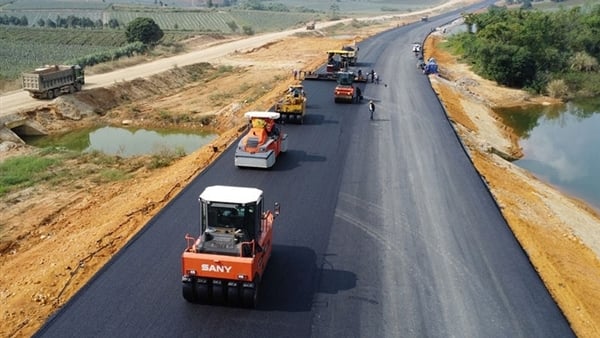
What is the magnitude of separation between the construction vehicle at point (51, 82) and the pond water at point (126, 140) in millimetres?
5329

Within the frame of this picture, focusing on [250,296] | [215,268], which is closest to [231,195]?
[215,268]

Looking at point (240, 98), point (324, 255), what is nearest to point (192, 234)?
point (324, 255)

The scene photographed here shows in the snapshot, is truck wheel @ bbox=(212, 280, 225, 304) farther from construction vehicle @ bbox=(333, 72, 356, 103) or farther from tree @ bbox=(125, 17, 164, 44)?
tree @ bbox=(125, 17, 164, 44)

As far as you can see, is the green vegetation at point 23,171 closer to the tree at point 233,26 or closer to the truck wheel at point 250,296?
the truck wheel at point 250,296

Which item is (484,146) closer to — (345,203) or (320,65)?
(345,203)

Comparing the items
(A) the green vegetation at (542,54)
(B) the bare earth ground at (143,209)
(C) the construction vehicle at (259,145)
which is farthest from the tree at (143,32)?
(C) the construction vehicle at (259,145)

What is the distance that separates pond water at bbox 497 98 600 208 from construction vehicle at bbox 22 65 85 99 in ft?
108

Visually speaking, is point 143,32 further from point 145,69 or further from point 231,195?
point 231,195

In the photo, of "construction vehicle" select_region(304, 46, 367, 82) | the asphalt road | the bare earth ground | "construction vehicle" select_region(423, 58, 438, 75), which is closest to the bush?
"construction vehicle" select_region(423, 58, 438, 75)

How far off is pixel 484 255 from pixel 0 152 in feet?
85.3

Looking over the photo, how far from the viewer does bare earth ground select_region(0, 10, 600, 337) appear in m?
15.8

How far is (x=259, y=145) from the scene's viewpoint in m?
24.2

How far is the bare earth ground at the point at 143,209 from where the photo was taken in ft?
51.8

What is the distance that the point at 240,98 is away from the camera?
151 feet
